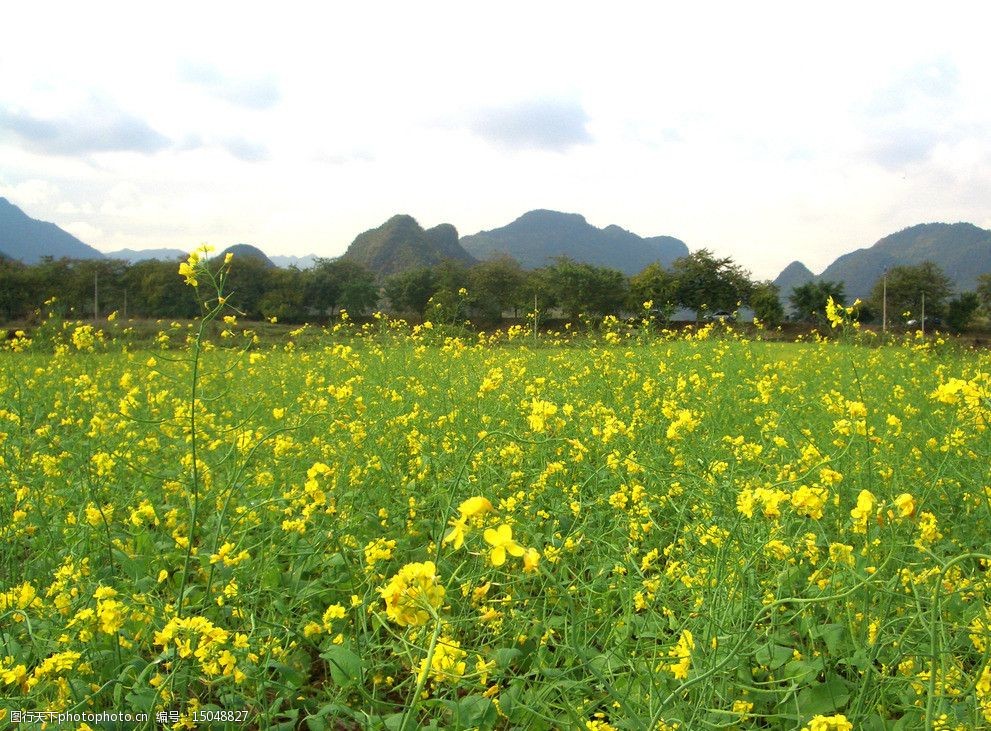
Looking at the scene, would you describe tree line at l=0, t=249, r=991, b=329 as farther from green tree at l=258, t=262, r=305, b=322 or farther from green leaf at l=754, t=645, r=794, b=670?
green leaf at l=754, t=645, r=794, b=670

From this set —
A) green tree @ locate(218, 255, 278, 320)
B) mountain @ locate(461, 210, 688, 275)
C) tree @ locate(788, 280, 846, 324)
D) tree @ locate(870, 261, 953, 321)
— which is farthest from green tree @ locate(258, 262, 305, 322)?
mountain @ locate(461, 210, 688, 275)

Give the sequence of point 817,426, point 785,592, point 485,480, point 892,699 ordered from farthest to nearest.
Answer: point 817,426
point 485,480
point 785,592
point 892,699

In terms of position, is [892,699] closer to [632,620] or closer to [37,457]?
[632,620]

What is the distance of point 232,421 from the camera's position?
13.1ft

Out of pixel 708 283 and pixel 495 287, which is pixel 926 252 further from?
pixel 495 287

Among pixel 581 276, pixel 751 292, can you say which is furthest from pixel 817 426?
pixel 751 292

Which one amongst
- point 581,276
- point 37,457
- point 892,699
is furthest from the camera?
point 581,276

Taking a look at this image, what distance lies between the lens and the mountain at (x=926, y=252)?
10732cm

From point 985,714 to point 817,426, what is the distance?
2.45 metres

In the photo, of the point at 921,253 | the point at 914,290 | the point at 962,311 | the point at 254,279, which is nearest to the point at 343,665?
the point at 254,279

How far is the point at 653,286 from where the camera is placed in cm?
3606

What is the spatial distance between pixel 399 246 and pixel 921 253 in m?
98.9

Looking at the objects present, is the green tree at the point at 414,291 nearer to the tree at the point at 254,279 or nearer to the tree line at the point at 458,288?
the tree line at the point at 458,288

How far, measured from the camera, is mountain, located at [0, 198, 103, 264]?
11561cm
